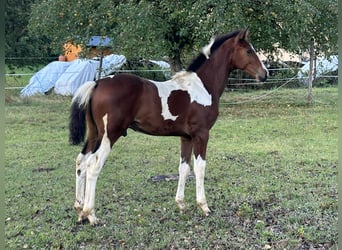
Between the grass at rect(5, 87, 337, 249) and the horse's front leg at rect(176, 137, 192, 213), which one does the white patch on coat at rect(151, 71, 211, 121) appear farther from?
the grass at rect(5, 87, 337, 249)

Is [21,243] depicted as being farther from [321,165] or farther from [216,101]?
[321,165]

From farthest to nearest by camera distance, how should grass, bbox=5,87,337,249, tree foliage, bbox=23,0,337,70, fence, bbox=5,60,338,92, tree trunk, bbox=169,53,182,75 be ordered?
fence, bbox=5,60,338,92 → tree trunk, bbox=169,53,182,75 → tree foliage, bbox=23,0,337,70 → grass, bbox=5,87,337,249

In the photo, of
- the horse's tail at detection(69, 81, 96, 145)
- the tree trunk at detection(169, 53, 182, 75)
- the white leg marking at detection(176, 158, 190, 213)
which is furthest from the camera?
the tree trunk at detection(169, 53, 182, 75)

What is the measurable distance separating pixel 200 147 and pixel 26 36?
11774mm

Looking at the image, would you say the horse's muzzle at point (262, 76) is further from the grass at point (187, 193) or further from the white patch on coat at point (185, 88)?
the grass at point (187, 193)

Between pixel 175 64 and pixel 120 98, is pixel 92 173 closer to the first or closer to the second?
pixel 120 98

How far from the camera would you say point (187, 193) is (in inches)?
190

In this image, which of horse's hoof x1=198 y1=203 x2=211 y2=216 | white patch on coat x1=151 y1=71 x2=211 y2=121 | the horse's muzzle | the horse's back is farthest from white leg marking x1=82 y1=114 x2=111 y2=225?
the horse's muzzle

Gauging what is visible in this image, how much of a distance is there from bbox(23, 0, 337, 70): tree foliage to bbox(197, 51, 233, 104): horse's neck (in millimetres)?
2694

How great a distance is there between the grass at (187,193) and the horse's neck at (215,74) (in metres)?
1.16

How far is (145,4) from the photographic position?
25.8 feet

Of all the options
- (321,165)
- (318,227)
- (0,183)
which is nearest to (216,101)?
(318,227)

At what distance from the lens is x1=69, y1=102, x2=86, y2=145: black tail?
3.93m

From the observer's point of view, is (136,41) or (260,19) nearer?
(260,19)
